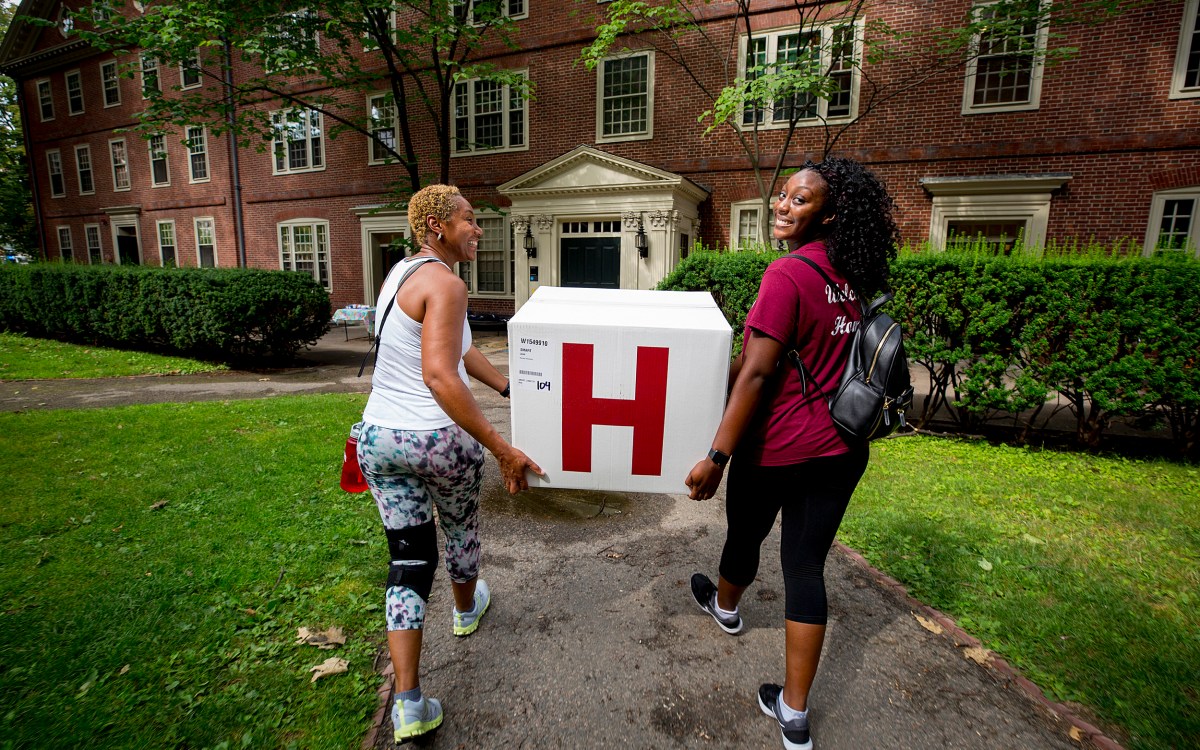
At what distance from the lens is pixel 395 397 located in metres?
2.06

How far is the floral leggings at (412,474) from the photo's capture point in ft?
6.66

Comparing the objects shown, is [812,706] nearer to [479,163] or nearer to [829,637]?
[829,637]

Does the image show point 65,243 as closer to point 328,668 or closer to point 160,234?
point 160,234

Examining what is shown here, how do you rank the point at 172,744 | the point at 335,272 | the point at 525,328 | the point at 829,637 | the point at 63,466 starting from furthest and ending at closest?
the point at 335,272
the point at 63,466
the point at 829,637
the point at 172,744
the point at 525,328

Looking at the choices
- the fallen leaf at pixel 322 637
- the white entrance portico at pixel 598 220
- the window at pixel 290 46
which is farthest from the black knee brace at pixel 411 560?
the window at pixel 290 46

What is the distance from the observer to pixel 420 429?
6.70 ft

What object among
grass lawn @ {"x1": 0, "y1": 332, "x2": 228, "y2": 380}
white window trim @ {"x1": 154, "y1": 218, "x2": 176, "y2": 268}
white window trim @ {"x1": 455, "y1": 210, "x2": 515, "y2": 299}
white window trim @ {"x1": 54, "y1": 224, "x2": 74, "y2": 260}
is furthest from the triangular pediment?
white window trim @ {"x1": 54, "y1": 224, "x2": 74, "y2": 260}

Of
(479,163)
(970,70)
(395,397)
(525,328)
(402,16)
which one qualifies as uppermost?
(402,16)

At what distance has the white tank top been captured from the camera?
6.69 feet

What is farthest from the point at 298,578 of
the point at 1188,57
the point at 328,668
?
the point at 1188,57

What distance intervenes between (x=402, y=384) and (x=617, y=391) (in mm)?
802

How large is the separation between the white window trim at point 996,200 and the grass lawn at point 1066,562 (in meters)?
7.91

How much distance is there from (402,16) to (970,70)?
14827mm

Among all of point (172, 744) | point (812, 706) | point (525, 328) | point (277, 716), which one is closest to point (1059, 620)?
point (812, 706)
